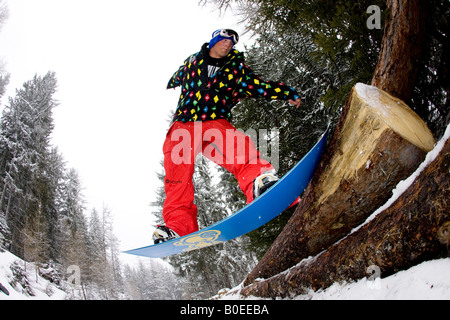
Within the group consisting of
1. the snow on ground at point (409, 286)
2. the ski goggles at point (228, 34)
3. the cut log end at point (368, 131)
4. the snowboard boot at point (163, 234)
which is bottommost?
the snow on ground at point (409, 286)

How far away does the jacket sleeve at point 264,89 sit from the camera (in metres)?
2.81

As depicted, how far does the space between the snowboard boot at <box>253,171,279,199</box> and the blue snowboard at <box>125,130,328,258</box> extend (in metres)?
0.14

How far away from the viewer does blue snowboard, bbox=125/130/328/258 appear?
6.97ft

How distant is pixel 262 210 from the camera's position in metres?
2.32

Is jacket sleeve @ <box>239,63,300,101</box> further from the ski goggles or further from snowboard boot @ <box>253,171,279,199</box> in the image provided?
snowboard boot @ <box>253,171,279,199</box>

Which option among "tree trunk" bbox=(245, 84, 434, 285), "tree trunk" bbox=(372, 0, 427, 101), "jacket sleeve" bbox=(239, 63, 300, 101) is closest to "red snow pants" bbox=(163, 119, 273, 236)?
"jacket sleeve" bbox=(239, 63, 300, 101)

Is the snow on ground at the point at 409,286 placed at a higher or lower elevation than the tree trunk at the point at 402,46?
lower

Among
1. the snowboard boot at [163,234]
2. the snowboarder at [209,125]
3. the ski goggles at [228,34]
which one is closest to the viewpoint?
the snowboard boot at [163,234]

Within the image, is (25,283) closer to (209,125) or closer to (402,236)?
(209,125)

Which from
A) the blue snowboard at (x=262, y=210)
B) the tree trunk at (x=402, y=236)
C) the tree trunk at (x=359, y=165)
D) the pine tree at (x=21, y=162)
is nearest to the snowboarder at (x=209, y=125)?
the blue snowboard at (x=262, y=210)

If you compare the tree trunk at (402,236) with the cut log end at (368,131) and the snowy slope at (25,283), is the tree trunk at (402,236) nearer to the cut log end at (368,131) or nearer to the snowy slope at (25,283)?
the cut log end at (368,131)

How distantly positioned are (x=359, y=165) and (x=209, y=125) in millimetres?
1682
